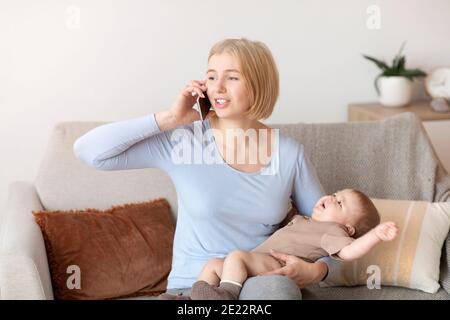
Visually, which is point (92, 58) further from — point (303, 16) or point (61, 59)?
point (303, 16)

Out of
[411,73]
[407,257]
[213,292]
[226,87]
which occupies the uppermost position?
[226,87]

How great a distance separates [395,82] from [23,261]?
2.07m

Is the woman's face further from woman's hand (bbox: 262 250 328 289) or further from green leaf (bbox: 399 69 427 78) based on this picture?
green leaf (bbox: 399 69 427 78)

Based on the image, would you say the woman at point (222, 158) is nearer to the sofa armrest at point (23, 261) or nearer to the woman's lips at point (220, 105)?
the woman's lips at point (220, 105)

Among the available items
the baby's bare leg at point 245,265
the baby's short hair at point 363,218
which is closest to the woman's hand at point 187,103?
the baby's bare leg at point 245,265

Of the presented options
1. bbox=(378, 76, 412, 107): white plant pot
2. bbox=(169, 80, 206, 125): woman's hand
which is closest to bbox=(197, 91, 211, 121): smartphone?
bbox=(169, 80, 206, 125): woman's hand

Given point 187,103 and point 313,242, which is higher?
point 187,103

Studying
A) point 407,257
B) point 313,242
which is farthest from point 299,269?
point 407,257

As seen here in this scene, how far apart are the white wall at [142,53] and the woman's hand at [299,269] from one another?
4.79 ft

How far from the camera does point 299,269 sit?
1.76 meters

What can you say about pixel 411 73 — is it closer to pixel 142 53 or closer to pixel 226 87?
pixel 142 53
